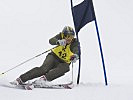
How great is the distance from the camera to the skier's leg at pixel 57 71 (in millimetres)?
5934

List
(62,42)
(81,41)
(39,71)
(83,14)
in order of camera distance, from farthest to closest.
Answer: (81,41)
(83,14)
(62,42)
(39,71)

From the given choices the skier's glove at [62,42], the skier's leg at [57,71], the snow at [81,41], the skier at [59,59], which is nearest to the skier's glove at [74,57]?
the skier at [59,59]

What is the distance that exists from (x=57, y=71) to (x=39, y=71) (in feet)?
0.78

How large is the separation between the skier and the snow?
1.07 ft

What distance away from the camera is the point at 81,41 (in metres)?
13.1

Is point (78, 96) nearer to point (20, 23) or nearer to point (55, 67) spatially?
point (55, 67)

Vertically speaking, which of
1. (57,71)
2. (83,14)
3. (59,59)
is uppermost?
(83,14)

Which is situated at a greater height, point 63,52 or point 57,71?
point 63,52

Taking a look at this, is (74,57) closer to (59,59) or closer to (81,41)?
(59,59)

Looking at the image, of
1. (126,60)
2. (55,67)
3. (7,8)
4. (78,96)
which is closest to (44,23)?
(7,8)

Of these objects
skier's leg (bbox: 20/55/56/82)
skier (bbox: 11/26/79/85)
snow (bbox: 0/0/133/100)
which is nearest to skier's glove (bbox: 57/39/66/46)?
skier (bbox: 11/26/79/85)

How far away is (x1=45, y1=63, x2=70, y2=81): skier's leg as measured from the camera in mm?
5934

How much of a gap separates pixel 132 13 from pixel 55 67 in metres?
11.1

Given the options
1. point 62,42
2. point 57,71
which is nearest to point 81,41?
point 62,42
